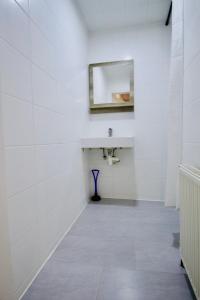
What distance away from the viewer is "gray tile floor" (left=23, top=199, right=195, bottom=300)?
103cm

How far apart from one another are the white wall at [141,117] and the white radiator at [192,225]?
1392 millimetres

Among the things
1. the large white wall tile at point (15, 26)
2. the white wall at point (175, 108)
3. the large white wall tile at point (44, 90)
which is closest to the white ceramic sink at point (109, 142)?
the white wall at point (175, 108)

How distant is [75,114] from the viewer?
2.05 meters

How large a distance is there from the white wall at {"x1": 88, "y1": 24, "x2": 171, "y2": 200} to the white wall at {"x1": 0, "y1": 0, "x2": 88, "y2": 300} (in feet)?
2.14

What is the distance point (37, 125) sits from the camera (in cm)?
123

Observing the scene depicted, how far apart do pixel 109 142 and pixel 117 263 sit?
1306 mm

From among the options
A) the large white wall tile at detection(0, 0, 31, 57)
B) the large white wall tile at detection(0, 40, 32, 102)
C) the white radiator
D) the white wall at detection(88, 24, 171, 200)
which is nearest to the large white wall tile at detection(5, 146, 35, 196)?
the large white wall tile at detection(0, 40, 32, 102)

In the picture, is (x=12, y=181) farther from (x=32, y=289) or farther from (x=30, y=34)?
(x=30, y=34)

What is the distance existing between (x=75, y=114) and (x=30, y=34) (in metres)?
0.97

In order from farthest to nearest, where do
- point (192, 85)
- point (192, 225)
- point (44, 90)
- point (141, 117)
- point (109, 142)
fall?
point (141, 117) < point (109, 142) < point (44, 90) < point (192, 85) < point (192, 225)

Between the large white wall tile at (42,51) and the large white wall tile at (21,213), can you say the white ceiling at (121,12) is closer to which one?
the large white wall tile at (42,51)

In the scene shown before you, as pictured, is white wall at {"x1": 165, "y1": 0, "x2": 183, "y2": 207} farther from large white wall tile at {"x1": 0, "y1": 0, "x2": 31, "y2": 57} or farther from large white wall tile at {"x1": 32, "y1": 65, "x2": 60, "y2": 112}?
large white wall tile at {"x1": 0, "y1": 0, "x2": 31, "y2": 57}

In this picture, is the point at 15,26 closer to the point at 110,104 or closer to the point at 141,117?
the point at 110,104

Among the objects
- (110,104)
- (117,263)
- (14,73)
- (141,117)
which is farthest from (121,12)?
(117,263)
